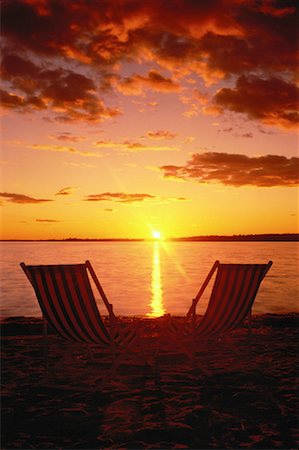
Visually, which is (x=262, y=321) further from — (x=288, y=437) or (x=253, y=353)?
(x=288, y=437)

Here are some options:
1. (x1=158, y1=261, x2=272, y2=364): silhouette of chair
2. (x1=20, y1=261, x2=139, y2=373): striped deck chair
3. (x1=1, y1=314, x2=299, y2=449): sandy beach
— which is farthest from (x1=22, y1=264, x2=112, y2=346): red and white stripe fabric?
(x1=158, y1=261, x2=272, y2=364): silhouette of chair

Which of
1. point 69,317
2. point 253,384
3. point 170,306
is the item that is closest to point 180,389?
point 253,384

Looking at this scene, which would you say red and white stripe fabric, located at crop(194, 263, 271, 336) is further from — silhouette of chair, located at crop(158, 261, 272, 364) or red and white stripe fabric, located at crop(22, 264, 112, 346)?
red and white stripe fabric, located at crop(22, 264, 112, 346)

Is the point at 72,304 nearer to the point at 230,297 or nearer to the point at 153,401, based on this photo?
the point at 153,401

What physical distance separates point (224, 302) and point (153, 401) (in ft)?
5.80

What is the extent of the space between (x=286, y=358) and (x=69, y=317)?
3034mm

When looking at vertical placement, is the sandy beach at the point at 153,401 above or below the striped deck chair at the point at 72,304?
below

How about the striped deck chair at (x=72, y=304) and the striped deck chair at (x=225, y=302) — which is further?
the striped deck chair at (x=225, y=302)

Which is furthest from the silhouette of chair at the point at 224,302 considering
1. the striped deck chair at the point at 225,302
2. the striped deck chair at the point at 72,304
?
the striped deck chair at the point at 72,304

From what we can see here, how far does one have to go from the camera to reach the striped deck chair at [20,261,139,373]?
5.82 meters

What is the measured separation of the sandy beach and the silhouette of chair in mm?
401

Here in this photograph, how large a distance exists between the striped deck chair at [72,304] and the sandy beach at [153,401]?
1.68 ft

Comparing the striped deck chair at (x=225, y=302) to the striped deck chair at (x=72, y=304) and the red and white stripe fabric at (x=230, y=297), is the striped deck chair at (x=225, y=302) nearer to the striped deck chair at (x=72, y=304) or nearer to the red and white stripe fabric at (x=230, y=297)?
the red and white stripe fabric at (x=230, y=297)

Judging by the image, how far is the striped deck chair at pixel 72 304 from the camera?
582 cm
